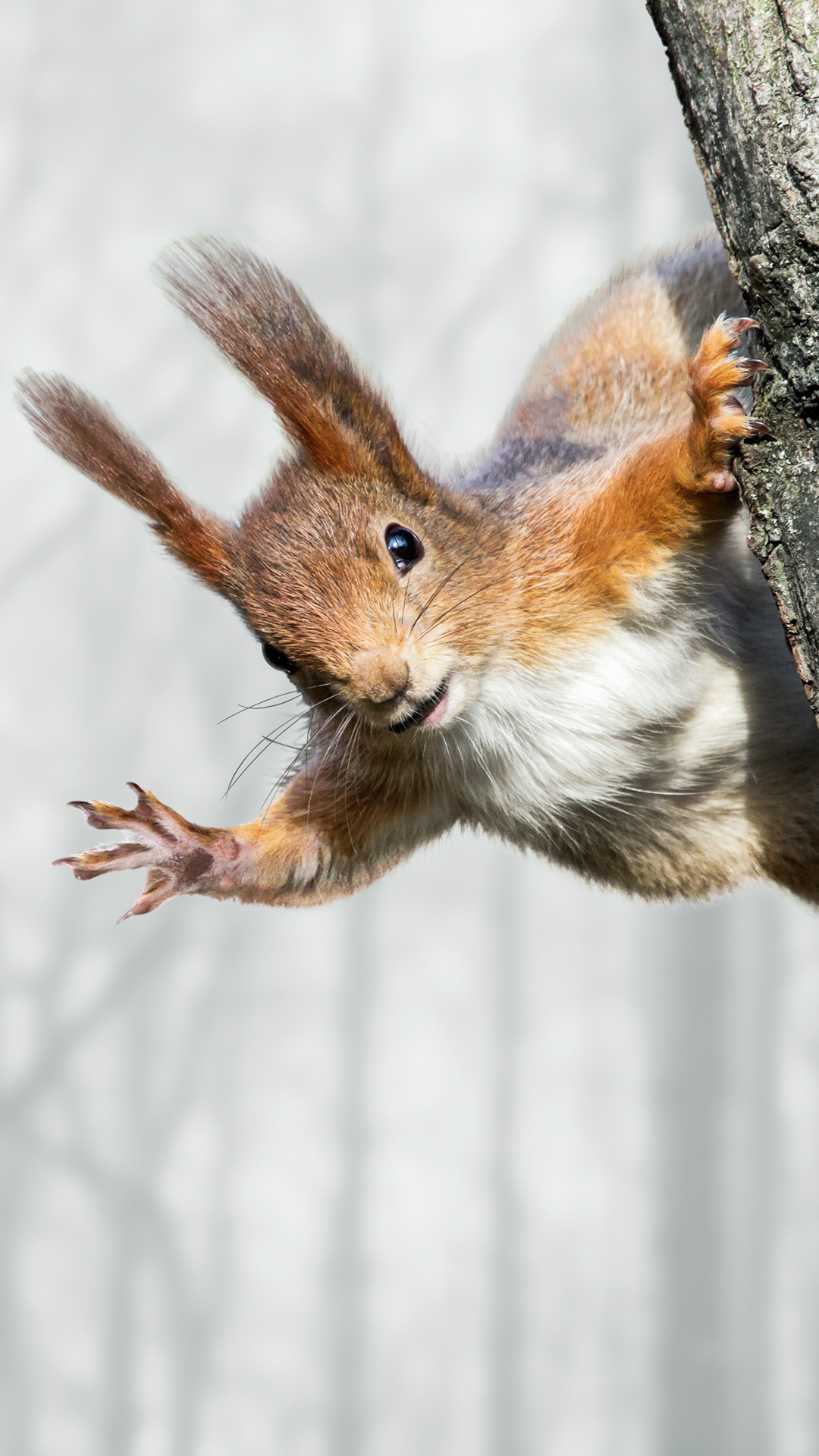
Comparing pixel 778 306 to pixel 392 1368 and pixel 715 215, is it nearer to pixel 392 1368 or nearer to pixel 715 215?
pixel 715 215

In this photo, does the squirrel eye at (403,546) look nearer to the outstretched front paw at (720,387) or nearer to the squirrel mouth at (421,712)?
the squirrel mouth at (421,712)

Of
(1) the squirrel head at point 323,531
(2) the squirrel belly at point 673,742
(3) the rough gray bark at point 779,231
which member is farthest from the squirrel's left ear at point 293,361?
(3) the rough gray bark at point 779,231

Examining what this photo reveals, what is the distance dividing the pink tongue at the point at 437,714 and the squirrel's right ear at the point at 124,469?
30cm

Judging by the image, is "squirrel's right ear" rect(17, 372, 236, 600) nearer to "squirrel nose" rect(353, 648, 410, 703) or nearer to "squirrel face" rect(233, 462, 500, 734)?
"squirrel face" rect(233, 462, 500, 734)

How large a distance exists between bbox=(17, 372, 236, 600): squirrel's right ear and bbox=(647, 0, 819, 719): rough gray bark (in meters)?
0.70

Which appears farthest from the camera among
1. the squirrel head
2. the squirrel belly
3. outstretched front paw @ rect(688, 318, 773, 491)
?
the squirrel belly

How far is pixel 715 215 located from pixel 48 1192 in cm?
397

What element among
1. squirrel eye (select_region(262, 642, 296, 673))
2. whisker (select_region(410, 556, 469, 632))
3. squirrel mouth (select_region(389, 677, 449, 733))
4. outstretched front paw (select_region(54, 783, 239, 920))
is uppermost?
whisker (select_region(410, 556, 469, 632))

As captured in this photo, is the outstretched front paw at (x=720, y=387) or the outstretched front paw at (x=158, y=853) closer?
the outstretched front paw at (x=720, y=387)

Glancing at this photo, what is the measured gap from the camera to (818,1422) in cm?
433

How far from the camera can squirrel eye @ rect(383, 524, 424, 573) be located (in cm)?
155

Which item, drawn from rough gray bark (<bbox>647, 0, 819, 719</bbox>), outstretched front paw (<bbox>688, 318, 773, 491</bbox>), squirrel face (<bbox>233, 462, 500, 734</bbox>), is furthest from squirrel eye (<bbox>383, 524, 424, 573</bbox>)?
rough gray bark (<bbox>647, 0, 819, 719</bbox>)

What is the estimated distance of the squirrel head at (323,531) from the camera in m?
1.43

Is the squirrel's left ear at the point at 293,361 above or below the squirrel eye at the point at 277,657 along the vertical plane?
above
